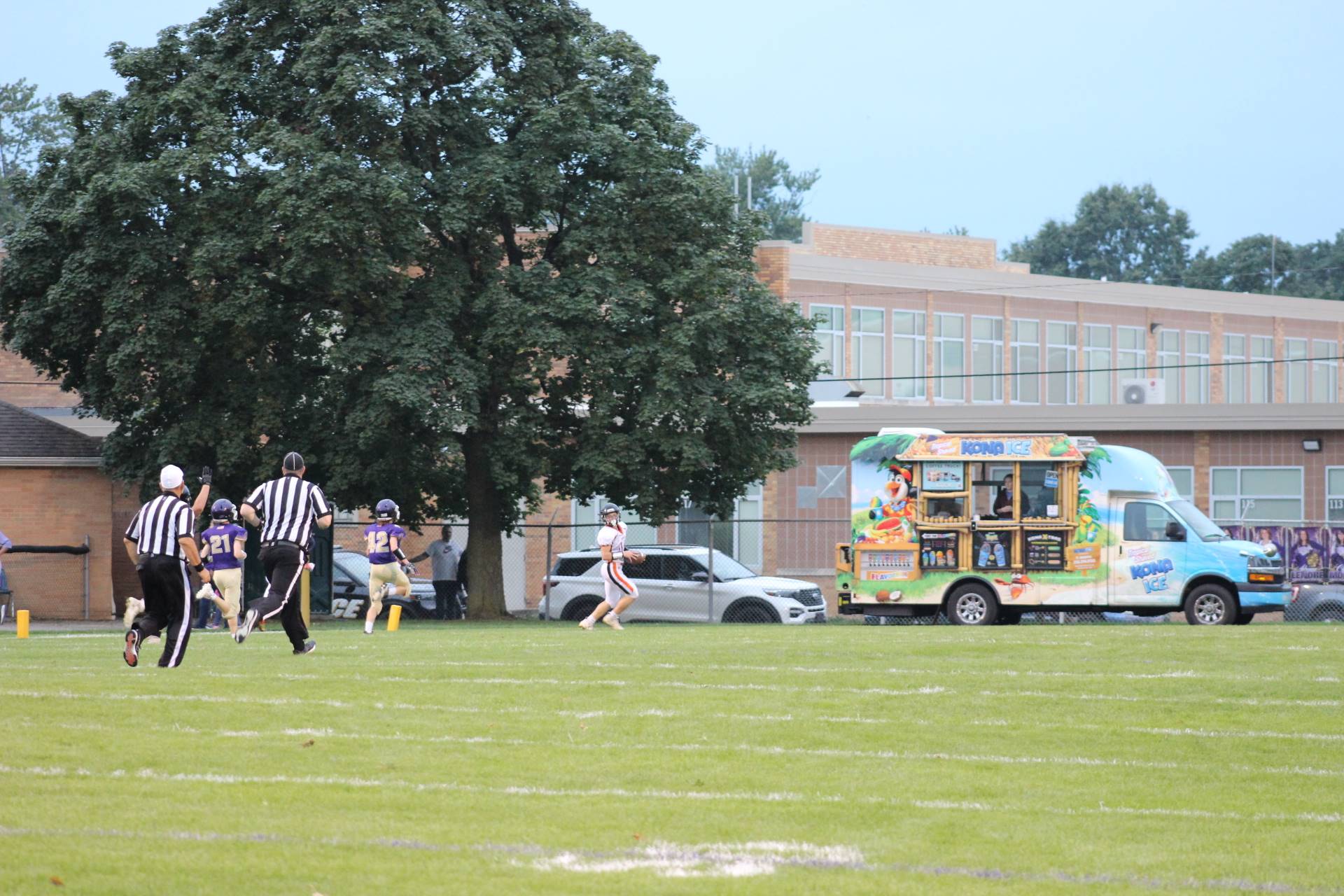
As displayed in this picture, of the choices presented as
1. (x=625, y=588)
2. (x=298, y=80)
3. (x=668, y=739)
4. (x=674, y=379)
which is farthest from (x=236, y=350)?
(x=668, y=739)

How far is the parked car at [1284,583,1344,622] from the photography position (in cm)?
3186

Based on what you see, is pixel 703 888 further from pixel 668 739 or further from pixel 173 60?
pixel 173 60

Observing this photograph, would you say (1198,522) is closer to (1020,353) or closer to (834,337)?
(834,337)

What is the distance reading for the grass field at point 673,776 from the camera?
713 cm

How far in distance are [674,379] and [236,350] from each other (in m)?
7.61

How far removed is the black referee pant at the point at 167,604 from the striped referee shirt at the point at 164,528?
7cm

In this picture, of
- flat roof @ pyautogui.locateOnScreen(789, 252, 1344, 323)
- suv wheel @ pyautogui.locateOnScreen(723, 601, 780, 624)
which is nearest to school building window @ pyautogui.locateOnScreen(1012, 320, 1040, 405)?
flat roof @ pyautogui.locateOnScreen(789, 252, 1344, 323)

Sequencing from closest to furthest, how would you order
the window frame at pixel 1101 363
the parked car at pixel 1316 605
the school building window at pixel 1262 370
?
1. the parked car at pixel 1316 605
2. the window frame at pixel 1101 363
3. the school building window at pixel 1262 370

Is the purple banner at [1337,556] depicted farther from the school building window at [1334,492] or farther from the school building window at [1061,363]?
the school building window at [1061,363]

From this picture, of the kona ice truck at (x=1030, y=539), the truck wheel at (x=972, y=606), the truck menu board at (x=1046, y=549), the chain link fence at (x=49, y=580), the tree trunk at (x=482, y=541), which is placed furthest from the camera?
the chain link fence at (x=49, y=580)

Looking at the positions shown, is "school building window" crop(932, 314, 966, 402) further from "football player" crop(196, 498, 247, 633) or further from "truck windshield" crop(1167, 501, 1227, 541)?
"football player" crop(196, 498, 247, 633)

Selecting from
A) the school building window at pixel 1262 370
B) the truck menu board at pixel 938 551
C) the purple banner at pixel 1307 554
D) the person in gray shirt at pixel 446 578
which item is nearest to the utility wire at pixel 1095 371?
the school building window at pixel 1262 370

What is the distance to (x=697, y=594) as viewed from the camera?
33406 mm

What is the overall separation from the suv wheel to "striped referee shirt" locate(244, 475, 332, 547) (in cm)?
1645
